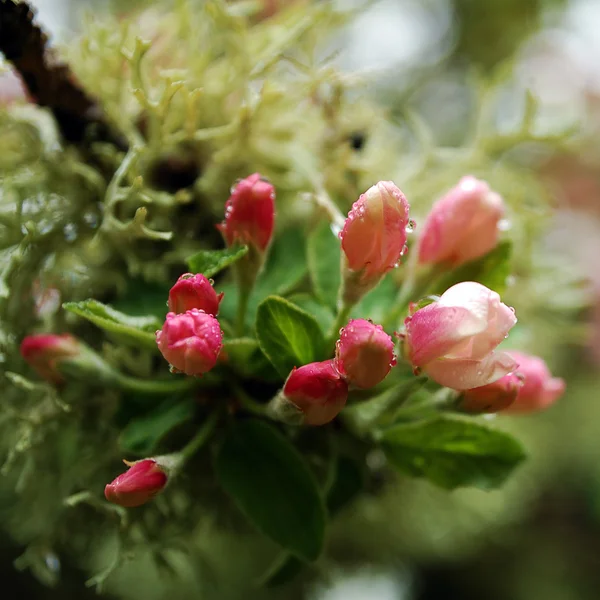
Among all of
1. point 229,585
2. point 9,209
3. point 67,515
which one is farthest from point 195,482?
point 229,585

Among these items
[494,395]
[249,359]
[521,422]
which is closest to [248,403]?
[249,359]

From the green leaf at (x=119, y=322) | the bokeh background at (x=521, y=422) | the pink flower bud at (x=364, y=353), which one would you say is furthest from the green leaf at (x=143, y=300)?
the bokeh background at (x=521, y=422)

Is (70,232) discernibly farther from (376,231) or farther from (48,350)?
(376,231)

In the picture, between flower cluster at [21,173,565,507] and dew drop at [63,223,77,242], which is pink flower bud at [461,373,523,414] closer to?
flower cluster at [21,173,565,507]

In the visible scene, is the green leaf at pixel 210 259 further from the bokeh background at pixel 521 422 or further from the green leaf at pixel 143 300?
the bokeh background at pixel 521 422

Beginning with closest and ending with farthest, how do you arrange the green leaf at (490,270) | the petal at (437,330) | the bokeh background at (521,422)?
the petal at (437,330)
the green leaf at (490,270)
the bokeh background at (521,422)

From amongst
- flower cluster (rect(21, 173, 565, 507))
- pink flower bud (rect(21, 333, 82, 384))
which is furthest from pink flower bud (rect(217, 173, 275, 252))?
pink flower bud (rect(21, 333, 82, 384))

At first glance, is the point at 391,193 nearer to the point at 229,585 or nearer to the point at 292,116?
the point at 292,116
